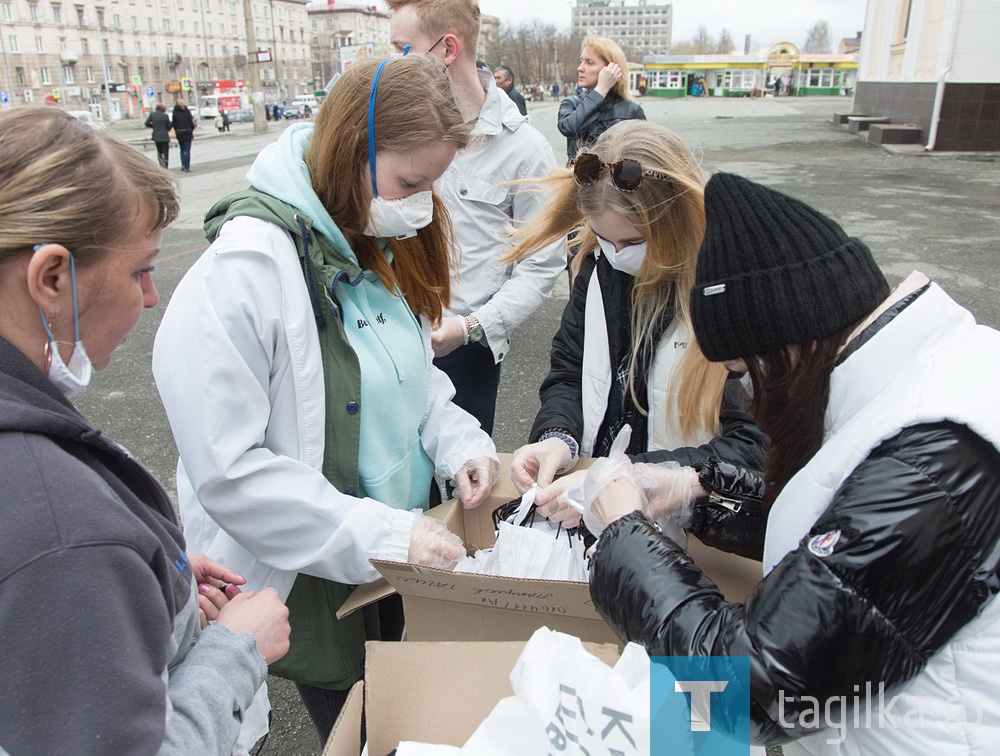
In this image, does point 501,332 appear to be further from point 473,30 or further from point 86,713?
point 86,713

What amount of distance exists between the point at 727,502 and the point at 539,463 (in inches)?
19.6

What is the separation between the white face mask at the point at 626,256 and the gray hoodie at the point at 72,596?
136 cm

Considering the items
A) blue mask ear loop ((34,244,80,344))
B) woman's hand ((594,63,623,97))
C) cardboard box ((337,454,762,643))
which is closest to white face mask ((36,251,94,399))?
blue mask ear loop ((34,244,80,344))

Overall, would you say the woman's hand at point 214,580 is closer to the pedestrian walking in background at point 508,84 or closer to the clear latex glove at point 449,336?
the clear latex glove at point 449,336

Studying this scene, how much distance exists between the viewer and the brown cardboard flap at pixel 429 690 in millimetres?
1177

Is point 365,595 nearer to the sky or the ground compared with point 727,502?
nearer to the ground

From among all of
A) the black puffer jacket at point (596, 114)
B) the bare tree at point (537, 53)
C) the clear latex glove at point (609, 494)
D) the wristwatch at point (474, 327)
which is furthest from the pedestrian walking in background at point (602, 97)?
the bare tree at point (537, 53)

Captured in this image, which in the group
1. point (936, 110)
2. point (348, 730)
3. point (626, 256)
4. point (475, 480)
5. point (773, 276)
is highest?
point (936, 110)

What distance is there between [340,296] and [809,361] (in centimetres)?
94

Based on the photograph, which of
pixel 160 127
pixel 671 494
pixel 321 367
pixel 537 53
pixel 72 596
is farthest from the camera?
pixel 537 53

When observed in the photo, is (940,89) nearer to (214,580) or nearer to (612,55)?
(612,55)

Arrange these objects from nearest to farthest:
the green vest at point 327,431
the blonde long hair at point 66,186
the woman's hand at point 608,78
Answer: the blonde long hair at point 66,186
the green vest at point 327,431
the woman's hand at point 608,78

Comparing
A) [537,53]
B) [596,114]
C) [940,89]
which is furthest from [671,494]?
[537,53]

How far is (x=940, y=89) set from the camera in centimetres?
1352
